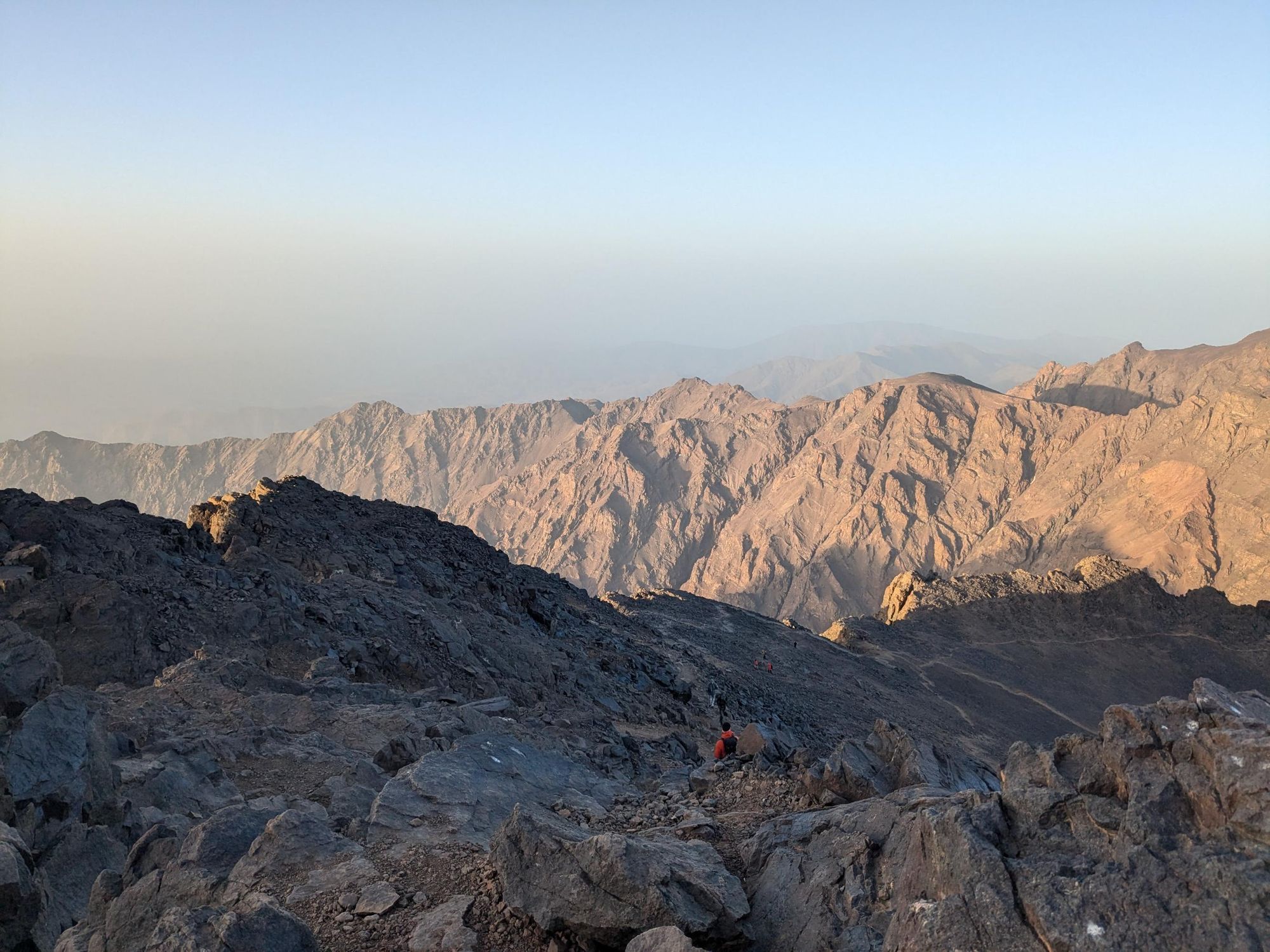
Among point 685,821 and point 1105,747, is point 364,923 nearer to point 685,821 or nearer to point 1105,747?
point 685,821

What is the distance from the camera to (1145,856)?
557 centimetres

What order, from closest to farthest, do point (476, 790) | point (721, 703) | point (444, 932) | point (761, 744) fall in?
1. point (444, 932)
2. point (476, 790)
3. point (761, 744)
4. point (721, 703)

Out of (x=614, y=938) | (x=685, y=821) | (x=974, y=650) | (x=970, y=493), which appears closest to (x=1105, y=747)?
(x=614, y=938)

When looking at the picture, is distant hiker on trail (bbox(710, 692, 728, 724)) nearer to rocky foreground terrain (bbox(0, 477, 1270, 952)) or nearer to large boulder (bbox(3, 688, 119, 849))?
rocky foreground terrain (bbox(0, 477, 1270, 952))

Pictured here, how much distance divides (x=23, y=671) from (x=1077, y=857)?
12.2m

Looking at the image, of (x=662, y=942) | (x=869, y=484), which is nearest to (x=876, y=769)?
(x=662, y=942)

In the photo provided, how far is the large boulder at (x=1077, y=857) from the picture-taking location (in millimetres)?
5285

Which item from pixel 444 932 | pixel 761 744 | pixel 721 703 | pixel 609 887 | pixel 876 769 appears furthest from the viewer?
pixel 721 703

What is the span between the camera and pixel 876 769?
10.9 meters

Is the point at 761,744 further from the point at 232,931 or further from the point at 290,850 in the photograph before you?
the point at 232,931

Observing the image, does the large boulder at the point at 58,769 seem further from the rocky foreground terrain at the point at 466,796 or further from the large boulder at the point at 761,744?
the large boulder at the point at 761,744

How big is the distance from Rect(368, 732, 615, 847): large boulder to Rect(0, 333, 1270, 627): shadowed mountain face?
72.8 meters

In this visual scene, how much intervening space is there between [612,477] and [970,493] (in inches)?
1943

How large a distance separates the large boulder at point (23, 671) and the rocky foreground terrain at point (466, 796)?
41 millimetres
